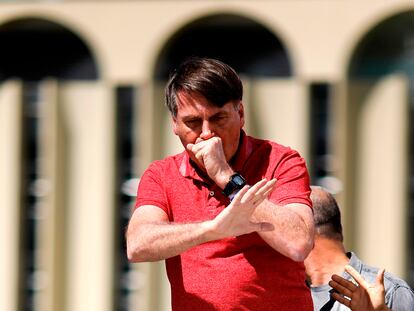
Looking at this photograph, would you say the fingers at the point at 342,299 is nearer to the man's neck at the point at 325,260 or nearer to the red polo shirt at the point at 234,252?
the red polo shirt at the point at 234,252

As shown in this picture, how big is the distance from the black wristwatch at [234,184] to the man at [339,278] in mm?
543

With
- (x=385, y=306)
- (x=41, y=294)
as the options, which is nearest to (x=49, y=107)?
(x=41, y=294)

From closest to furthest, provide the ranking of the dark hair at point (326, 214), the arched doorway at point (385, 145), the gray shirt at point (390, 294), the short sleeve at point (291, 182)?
the short sleeve at point (291, 182) < the gray shirt at point (390, 294) < the dark hair at point (326, 214) < the arched doorway at point (385, 145)

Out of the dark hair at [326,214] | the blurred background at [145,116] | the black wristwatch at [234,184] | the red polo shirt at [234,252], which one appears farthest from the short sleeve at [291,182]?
the blurred background at [145,116]

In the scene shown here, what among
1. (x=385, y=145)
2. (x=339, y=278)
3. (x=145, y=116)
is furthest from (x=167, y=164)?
(x=385, y=145)

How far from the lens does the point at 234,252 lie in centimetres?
382

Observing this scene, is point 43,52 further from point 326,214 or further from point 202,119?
point 202,119

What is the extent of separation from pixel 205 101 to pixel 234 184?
0.22 meters

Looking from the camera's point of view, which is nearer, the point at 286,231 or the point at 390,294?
the point at 286,231

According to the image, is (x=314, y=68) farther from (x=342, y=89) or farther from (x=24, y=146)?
(x=24, y=146)

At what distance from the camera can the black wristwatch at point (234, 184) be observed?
3.73 m

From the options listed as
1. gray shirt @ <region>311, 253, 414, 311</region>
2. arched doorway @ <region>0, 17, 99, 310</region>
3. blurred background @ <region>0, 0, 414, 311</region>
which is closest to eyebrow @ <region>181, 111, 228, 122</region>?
gray shirt @ <region>311, 253, 414, 311</region>

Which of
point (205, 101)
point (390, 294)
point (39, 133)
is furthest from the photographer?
point (39, 133)

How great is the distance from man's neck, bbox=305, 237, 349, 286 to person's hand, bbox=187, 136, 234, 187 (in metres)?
1.03
